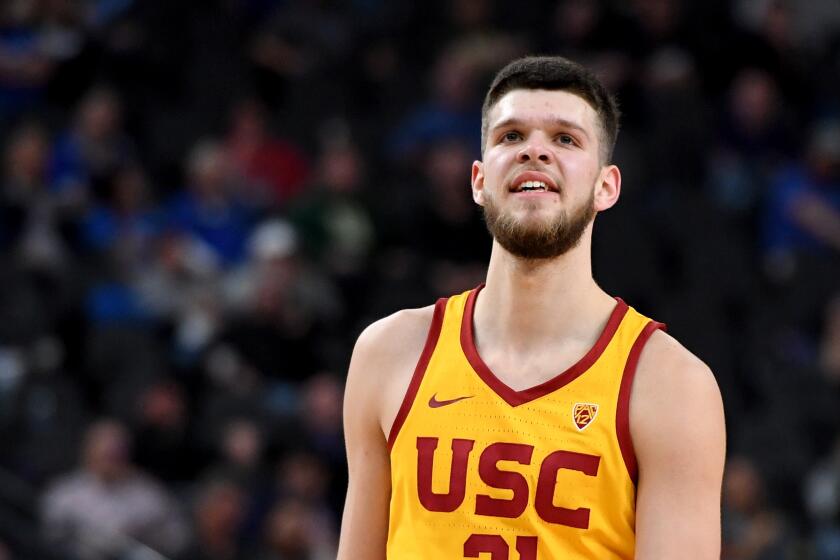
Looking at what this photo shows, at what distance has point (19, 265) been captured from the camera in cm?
1013

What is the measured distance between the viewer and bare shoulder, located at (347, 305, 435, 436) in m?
3.78

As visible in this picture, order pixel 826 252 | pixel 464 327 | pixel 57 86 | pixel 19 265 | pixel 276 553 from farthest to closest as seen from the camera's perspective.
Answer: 1. pixel 57 86
2. pixel 826 252
3. pixel 19 265
4. pixel 276 553
5. pixel 464 327

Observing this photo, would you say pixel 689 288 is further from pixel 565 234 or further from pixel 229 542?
pixel 565 234

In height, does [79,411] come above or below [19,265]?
below

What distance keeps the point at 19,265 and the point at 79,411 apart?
48.8 inches

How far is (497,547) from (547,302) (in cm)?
62

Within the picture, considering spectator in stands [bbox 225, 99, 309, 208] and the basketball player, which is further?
spectator in stands [bbox 225, 99, 309, 208]

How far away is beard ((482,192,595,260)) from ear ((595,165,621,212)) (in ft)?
0.13

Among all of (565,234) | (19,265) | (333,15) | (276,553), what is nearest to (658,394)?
(565,234)

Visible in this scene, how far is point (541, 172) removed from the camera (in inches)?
142

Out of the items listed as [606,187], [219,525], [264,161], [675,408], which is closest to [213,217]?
[264,161]

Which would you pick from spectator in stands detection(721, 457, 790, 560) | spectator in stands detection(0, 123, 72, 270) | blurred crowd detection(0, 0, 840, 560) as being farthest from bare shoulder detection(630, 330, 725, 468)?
spectator in stands detection(0, 123, 72, 270)

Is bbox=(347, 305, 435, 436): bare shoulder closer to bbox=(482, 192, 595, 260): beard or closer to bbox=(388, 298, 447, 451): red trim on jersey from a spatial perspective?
bbox=(388, 298, 447, 451): red trim on jersey

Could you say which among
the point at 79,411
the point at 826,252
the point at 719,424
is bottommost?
the point at 719,424
